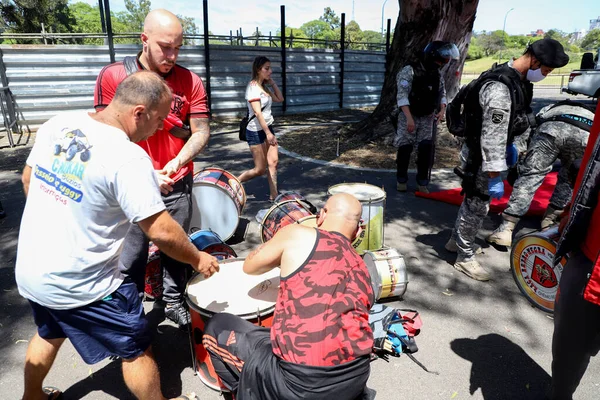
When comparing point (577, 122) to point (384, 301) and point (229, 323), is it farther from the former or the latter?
point (229, 323)

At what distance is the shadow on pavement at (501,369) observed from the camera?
2.72 meters

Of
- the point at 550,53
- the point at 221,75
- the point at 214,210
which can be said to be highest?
the point at 550,53

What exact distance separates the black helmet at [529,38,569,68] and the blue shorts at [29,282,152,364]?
3.58 meters

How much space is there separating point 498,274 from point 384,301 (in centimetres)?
132

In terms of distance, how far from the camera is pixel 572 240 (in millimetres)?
1971

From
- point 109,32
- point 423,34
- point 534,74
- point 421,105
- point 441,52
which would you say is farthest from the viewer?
point 109,32

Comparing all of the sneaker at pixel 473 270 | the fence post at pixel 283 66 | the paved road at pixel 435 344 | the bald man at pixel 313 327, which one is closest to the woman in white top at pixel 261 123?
the paved road at pixel 435 344

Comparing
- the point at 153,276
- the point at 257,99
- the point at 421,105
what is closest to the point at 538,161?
the point at 421,105

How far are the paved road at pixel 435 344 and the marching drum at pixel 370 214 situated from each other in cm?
50

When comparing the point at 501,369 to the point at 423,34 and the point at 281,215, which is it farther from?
the point at 423,34

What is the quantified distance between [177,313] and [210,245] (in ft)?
1.85

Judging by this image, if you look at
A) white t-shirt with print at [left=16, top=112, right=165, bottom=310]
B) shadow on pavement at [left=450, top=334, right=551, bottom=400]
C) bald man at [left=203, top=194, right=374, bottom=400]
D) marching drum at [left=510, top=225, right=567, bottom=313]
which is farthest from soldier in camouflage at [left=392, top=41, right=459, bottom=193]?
white t-shirt with print at [left=16, top=112, right=165, bottom=310]

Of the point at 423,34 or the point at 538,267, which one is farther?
the point at 423,34

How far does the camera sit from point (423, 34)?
8617mm
